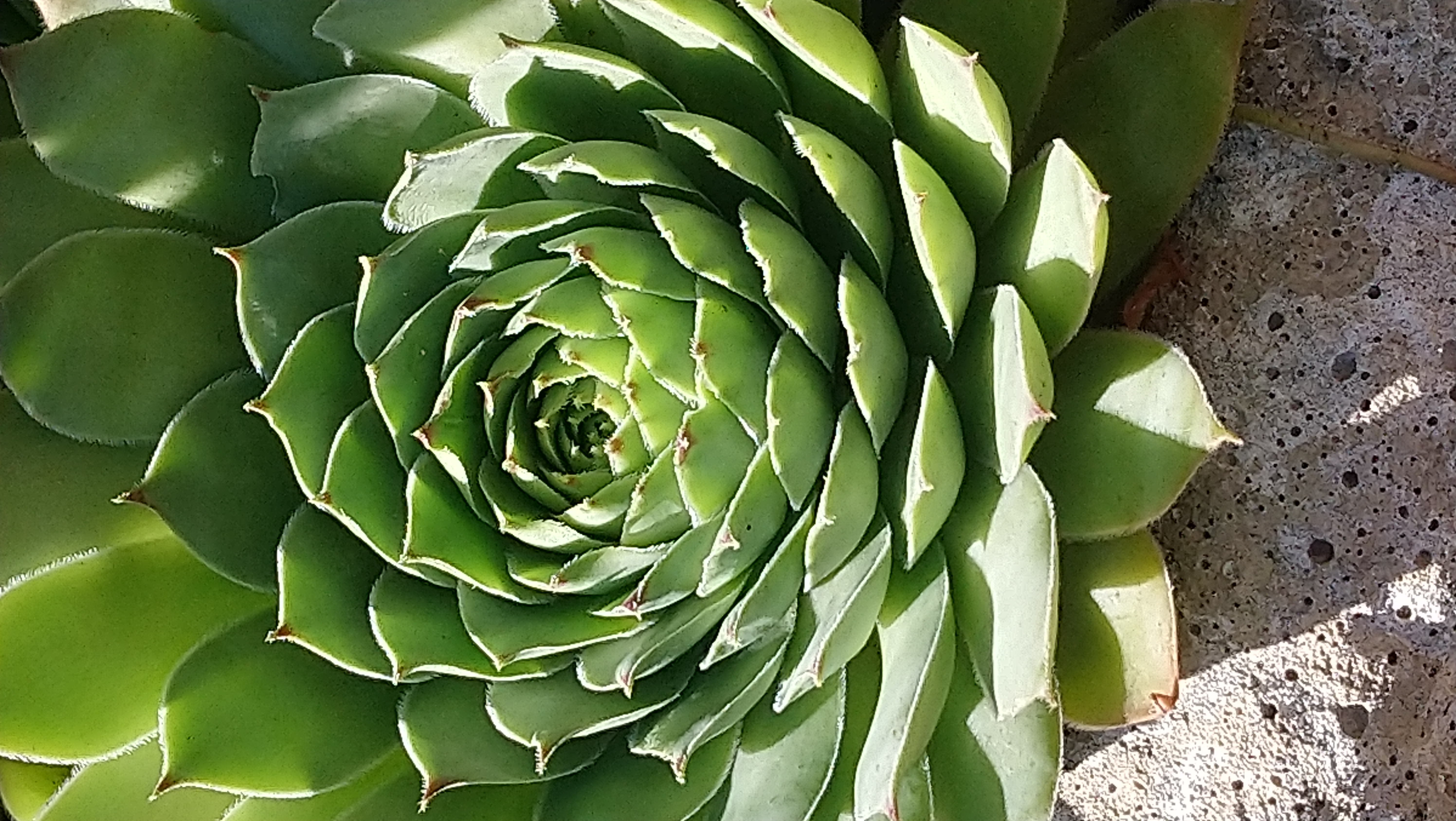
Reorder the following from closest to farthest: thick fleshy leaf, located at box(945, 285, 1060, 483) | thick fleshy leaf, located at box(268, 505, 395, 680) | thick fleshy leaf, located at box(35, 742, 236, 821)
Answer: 1. thick fleshy leaf, located at box(945, 285, 1060, 483)
2. thick fleshy leaf, located at box(268, 505, 395, 680)
3. thick fleshy leaf, located at box(35, 742, 236, 821)

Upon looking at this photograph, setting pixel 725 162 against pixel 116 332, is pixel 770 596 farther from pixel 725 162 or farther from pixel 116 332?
pixel 116 332

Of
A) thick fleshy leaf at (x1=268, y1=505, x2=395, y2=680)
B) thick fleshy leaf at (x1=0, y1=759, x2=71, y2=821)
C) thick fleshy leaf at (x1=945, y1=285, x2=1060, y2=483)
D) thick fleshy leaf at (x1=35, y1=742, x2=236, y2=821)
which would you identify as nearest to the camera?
thick fleshy leaf at (x1=945, y1=285, x2=1060, y2=483)

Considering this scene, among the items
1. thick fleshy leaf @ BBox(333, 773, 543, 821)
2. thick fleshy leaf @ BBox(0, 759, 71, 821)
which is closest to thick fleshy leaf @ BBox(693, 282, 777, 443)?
thick fleshy leaf @ BBox(333, 773, 543, 821)

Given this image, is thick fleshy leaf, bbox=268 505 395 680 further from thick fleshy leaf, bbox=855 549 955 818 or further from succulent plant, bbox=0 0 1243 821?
thick fleshy leaf, bbox=855 549 955 818

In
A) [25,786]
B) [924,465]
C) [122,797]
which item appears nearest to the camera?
[924,465]

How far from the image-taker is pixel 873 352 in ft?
2.33

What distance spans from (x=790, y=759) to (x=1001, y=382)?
0.27 metres

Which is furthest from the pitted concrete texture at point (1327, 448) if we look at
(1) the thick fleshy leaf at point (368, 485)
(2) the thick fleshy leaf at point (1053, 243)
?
(1) the thick fleshy leaf at point (368, 485)

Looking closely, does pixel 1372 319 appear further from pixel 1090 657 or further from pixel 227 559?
pixel 227 559

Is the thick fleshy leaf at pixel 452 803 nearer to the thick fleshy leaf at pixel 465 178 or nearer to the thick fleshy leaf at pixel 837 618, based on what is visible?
the thick fleshy leaf at pixel 837 618

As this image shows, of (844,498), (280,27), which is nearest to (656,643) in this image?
(844,498)

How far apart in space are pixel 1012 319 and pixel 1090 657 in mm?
234

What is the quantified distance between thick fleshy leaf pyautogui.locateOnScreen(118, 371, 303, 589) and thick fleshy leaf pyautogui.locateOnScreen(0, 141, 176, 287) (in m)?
0.15

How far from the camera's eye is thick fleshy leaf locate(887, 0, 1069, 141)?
0.82 meters
